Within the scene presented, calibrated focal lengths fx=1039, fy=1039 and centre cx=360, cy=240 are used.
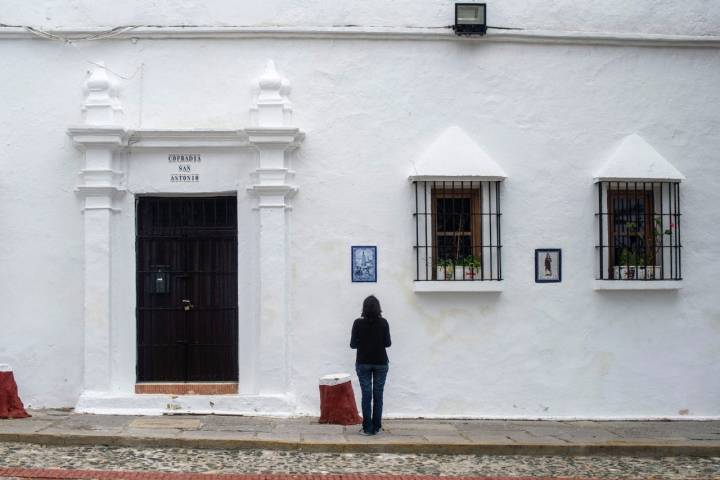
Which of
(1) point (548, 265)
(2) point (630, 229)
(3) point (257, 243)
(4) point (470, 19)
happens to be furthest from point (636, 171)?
(3) point (257, 243)

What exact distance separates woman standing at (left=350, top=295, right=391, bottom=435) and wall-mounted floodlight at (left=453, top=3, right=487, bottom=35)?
367 centimetres

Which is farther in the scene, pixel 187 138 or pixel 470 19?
pixel 470 19

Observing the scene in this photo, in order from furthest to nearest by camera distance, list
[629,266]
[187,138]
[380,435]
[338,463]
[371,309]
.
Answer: [629,266], [187,138], [371,309], [380,435], [338,463]

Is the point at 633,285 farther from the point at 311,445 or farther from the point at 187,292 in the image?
the point at 187,292

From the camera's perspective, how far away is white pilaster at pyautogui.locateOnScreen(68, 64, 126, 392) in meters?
12.2

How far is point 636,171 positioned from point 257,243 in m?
4.69

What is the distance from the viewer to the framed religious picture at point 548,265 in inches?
500

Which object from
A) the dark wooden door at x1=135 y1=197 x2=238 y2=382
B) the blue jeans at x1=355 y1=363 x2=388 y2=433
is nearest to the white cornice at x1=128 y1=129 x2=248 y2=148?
the dark wooden door at x1=135 y1=197 x2=238 y2=382

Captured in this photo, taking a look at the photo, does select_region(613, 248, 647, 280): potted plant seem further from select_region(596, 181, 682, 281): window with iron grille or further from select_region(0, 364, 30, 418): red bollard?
select_region(0, 364, 30, 418): red bollard

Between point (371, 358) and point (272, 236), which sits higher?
point (272, 236)

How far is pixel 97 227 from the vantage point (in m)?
12.3

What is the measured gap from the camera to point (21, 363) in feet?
40.6

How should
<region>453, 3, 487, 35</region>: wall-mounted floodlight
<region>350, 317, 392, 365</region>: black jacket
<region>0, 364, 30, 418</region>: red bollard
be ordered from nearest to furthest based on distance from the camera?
<region>350, 317, 392, 365</region>: black jacket, <region>0, 364, 30, 418</region>: red bollard, <region>453, 3, 487, 35</region>: wall-mounted floodlight

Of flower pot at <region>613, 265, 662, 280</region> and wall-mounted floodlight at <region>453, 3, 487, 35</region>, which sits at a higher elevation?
wall-mounted floodlight at <region>453, 3, 487, 35</region>
